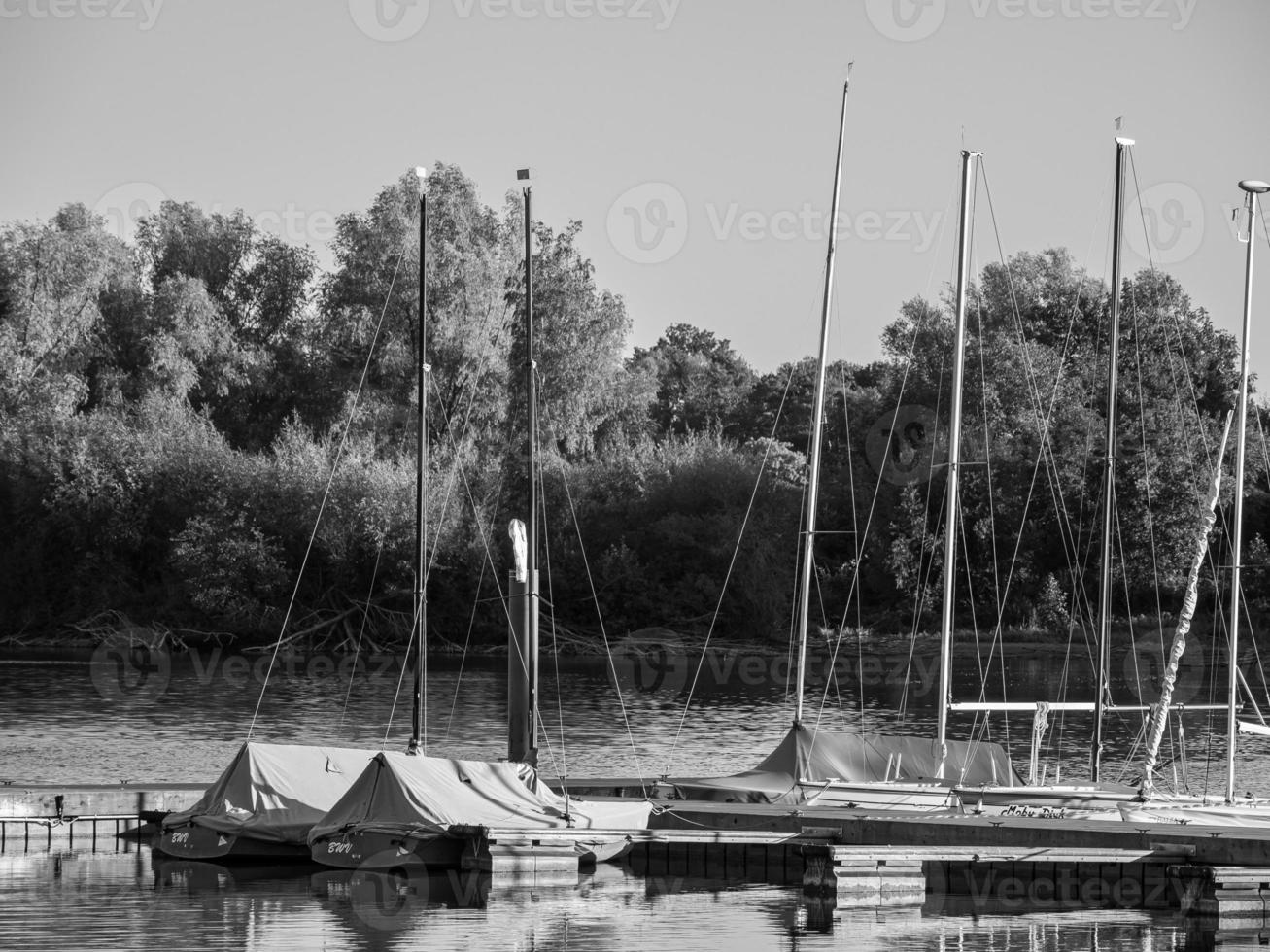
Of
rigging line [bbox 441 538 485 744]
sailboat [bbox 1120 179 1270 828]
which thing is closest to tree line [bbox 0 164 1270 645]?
rigging line [bbox 441 538 485 744]

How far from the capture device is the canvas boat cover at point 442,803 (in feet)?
81.5

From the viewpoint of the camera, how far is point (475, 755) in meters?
39.9

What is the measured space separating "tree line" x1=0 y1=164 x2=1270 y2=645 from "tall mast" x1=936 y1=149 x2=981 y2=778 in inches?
1628

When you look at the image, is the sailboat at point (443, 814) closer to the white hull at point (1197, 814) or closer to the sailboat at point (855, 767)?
the sailboat at point (855, 767)

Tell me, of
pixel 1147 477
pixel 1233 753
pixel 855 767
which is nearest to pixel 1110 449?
pixel 1233 753

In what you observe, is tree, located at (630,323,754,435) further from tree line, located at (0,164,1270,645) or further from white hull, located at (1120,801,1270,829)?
white hull, located at (1120,801,1270,829)

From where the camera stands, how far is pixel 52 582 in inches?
3093

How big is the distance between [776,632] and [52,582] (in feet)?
112

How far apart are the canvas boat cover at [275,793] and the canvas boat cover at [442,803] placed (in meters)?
1.02

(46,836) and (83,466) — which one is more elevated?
(83,466)

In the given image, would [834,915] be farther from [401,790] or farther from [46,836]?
[46,836]

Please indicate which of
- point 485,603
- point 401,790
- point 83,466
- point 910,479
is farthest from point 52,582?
point 401,790

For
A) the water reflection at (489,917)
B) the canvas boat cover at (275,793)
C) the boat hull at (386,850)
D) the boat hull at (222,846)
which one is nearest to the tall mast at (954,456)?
the water reflection at (489,917)

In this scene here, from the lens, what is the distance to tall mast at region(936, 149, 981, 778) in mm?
28734
